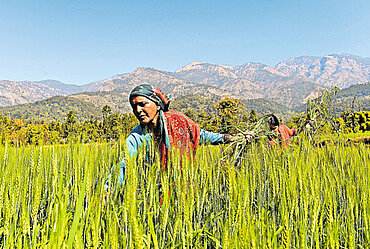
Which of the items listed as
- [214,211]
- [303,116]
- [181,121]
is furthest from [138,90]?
[303,116]

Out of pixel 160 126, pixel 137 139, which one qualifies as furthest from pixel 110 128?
pixel 137 139

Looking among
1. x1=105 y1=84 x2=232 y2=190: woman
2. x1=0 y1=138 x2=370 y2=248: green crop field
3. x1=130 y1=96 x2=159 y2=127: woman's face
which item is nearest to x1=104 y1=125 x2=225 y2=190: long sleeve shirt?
x1=105 y1=84 x2=232 y2=190: woman

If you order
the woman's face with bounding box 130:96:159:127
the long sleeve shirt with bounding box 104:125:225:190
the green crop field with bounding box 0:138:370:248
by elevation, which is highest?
the woman's face with bounding box 130:96:159:127

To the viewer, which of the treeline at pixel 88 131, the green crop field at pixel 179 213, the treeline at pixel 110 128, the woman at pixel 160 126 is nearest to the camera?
the green crop field at pixel 179 213

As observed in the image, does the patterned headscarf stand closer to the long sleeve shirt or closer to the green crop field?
the long sleeve shirt

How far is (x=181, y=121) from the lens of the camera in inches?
82.6

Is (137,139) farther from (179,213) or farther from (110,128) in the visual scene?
(110,128)

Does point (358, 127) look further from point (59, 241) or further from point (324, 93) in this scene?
point (59, 241)

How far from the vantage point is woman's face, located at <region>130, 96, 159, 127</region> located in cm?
188

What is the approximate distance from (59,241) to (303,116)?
7.94 feet

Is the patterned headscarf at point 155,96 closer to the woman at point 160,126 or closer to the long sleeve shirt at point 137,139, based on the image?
the woman at point 160,126

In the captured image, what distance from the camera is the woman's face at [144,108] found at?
1884mm

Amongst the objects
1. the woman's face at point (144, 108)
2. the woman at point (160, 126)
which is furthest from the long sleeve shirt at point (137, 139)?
the woman's face at point (144, 108)

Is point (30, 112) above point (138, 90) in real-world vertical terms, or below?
above
